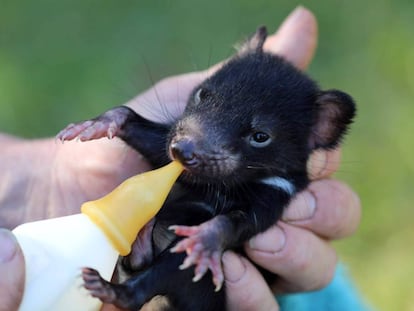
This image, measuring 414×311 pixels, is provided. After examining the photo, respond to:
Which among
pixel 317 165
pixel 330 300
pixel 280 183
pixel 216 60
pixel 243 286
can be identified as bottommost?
pixel 330 300

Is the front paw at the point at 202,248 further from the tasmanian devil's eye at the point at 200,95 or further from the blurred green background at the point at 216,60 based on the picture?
the blurred green background at the point at 216,60

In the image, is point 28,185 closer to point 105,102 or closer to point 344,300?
point 344,300

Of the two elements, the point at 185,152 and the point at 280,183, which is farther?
the point at 280,183

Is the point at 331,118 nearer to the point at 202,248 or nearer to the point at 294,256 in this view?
the point at 294,256

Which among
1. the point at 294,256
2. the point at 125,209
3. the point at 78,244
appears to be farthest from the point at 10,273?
the point at 294,256

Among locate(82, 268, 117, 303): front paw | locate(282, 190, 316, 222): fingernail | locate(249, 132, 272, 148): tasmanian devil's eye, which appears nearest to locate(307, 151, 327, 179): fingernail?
locate(282, 190, 316, 222): fingernail

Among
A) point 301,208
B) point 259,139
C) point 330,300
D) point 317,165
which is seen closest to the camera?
point 259,139

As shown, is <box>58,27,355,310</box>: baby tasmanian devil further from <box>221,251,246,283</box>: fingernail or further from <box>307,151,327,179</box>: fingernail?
<box>307,151,327,179</box>: fingernail
